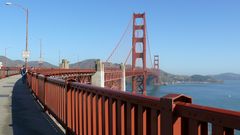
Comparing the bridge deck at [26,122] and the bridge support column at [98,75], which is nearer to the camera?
the bridge deck at [26,122]

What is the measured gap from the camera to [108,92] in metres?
5.82

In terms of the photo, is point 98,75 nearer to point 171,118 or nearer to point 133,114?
point 133,114

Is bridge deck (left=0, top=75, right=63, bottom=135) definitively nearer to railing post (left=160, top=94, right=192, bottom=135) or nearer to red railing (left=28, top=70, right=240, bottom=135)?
red railing (left=28, top=70, right=240, bottom=135)

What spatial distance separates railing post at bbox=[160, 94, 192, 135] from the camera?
373 centimetres

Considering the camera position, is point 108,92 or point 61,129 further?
point 61,129

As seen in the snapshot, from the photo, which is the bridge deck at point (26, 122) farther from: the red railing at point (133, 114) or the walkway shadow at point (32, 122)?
the red railing at point (133, 114)

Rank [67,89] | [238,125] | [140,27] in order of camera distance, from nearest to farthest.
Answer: [238,125] < [67,89] < [140,27]

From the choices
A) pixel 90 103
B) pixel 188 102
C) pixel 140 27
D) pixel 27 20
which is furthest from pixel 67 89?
pixel 140 27

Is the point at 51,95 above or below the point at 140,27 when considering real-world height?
below

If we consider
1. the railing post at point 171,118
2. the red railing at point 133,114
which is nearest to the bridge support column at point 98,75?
the red railing at point 133,114

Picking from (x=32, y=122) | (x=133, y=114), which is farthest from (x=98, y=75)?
(x=133, y=114)

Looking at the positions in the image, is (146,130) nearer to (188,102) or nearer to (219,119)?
(188,102)

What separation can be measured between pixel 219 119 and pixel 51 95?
8736 millimetres

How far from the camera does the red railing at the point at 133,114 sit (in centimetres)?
327
